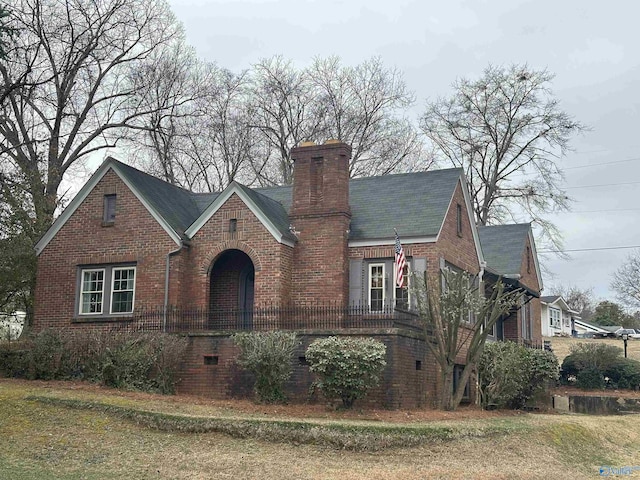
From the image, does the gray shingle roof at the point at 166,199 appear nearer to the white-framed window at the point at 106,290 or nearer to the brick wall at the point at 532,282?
the white-framed window at the point at 106,290

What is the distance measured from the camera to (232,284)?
2442 cm

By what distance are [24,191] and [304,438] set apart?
1479 centimetres

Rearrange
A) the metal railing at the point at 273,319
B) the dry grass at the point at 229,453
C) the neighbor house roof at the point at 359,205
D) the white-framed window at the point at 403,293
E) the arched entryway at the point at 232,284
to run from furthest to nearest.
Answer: the arched entryway at the point at 232,284
the neighbor house roof at the point at 359,205
the white-framed window at the point at 403,293
the metal railing at the point at 273,319
the dry grass at the point at 229,453

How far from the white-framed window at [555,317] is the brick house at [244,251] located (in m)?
43.0

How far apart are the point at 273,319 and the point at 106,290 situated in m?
5.72

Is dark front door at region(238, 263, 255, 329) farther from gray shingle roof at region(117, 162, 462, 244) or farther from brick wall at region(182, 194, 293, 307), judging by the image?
gray shingle roof at region(117, 162, 462, 244)

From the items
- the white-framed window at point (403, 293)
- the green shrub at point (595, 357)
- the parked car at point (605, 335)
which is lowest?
the green shrub at point (595, 357)

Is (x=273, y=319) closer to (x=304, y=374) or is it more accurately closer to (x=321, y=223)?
(x=304, y=374)

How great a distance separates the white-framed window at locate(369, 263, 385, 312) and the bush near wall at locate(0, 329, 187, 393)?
5.67 meters

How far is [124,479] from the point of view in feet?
39.1

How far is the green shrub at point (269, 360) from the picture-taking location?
60.1 ft

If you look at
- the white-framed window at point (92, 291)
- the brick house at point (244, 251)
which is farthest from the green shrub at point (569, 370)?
the white-framed window at point (92, 291)

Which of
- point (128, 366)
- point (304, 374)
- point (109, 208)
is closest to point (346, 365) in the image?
point (304, 374)

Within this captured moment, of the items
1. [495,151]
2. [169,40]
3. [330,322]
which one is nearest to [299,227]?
[330,322]
